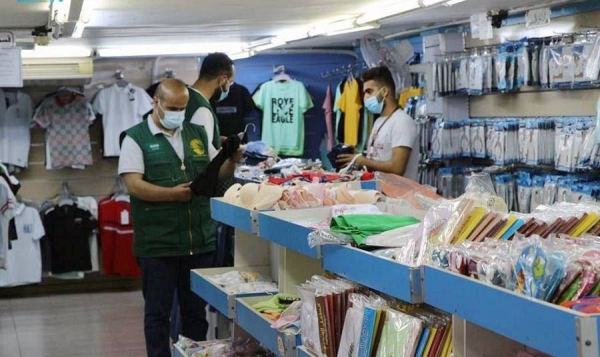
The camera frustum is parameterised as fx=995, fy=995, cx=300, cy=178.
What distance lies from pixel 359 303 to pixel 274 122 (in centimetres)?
815

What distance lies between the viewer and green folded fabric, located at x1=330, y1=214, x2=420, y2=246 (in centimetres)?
354

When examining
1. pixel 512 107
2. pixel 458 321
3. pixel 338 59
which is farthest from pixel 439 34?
pixel 458 321

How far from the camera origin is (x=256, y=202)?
4621 millimetres

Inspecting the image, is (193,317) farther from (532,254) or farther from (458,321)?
(532,254)

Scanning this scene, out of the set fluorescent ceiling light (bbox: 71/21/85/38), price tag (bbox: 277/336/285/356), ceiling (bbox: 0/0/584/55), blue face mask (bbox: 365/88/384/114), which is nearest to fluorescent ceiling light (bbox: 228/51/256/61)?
ceiling (bbox: 0/0/584/55)

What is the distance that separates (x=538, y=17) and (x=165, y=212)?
3.09 m

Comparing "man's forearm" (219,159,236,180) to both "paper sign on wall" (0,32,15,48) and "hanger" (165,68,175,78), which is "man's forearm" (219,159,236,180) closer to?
"paper sign on wall" (0,32,15,48)

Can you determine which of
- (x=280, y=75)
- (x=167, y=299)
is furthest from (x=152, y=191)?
(x=280, y=75)

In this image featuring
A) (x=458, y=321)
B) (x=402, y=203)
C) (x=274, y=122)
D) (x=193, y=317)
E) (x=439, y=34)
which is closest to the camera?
(x=458, y=321)

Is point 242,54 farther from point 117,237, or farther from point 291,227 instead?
point 291,227

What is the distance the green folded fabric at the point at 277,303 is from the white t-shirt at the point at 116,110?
6.63m

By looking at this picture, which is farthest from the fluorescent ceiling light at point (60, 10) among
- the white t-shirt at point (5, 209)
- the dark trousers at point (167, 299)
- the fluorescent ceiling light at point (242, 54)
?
the fluorescent ceiling light at point (242, 54)

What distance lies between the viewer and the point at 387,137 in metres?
6.96

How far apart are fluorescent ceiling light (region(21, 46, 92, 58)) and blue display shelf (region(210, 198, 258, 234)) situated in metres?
4.97
